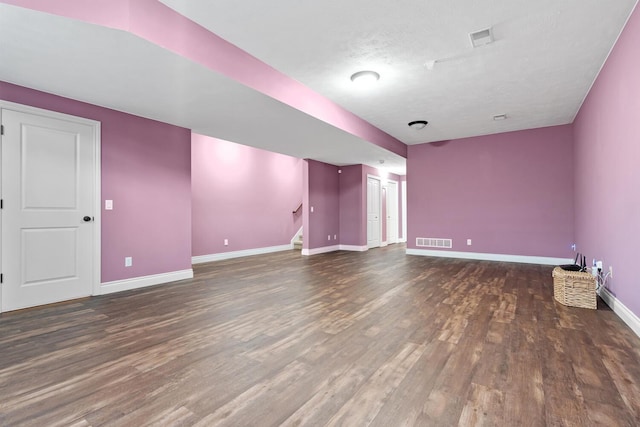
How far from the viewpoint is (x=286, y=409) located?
1523 millimetres

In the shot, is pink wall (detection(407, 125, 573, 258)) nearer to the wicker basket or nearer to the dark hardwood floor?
the dark hardwood floor

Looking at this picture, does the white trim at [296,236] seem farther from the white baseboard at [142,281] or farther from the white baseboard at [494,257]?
the white baseboard at [142,281]

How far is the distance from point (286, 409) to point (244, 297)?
220 centimetres

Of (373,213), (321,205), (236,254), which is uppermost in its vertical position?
(321,205)

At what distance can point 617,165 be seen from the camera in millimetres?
2891

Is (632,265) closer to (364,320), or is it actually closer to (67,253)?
(364,320)

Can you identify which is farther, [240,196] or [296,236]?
[296,236]

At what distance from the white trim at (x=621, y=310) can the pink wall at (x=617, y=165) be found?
0.18 feet

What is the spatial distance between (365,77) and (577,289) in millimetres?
3137

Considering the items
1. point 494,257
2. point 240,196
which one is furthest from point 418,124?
point 240,196

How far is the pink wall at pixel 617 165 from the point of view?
247 cm

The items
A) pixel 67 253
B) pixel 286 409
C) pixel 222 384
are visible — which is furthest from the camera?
pixel 67 253

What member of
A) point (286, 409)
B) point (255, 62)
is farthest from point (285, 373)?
point (255, 62)

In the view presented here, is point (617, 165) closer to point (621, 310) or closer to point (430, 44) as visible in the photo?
point (621, 310)
